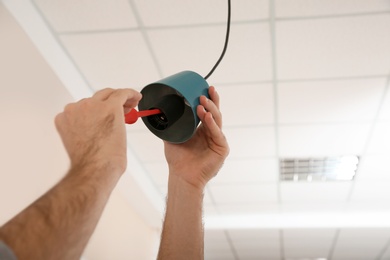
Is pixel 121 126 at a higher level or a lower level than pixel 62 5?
lower

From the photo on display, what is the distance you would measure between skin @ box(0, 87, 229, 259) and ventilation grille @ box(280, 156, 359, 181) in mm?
2379

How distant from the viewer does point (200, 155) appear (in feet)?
3.66

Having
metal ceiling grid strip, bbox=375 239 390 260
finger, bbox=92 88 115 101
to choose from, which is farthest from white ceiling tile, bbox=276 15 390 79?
metal ceiling grid strip, bbox=375 239 390 260

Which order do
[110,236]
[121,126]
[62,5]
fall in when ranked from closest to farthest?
[121,126]
[62,5]
[110,236]

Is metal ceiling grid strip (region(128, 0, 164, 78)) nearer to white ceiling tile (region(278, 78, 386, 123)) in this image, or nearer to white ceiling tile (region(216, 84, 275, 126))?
white ceiling tile (region(216, 84, 275, 126))

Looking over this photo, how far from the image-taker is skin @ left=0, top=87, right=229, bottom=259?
58 centimetres

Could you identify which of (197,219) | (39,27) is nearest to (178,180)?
(197,219)

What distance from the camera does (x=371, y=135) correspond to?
302 centimetres

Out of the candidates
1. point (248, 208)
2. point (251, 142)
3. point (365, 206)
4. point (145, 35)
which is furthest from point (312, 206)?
point (145, 35)

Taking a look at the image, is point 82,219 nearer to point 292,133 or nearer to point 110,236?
point 292,133

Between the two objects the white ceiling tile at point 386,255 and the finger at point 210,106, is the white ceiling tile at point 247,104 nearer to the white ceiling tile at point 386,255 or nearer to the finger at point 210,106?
the finger at point 210,106

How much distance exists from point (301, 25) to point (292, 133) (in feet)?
3.49

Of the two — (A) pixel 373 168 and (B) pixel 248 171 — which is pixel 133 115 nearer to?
(B) pixel 248 171

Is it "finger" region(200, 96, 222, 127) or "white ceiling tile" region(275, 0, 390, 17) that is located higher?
"white ceiling tile" region(275, 0, 390, 17)
